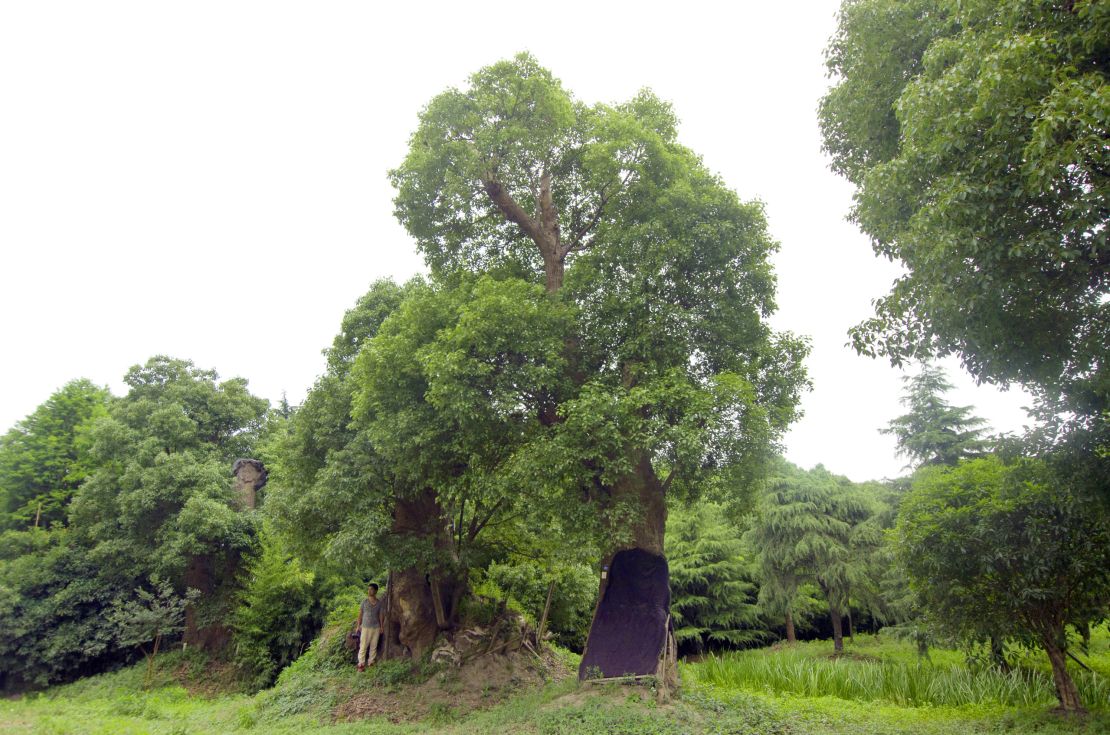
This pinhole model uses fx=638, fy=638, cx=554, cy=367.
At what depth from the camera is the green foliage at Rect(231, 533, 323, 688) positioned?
15.9 metres

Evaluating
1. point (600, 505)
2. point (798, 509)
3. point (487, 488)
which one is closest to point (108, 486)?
point (487, 488)

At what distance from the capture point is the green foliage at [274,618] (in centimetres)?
1586

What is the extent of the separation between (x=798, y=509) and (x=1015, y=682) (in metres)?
9.57

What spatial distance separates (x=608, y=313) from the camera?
9.43m

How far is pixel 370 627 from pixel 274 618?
225 inches

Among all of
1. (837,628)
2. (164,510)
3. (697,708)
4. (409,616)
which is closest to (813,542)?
(837,628)

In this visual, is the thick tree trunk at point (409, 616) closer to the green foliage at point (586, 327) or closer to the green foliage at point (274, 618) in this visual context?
the green foliage at point (586, 327)

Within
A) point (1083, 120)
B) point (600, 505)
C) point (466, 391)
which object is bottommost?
point (600, 505)

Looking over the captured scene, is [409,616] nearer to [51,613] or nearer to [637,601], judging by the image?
[637,601]

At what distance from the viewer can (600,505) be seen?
8.85m

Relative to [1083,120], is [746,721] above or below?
below

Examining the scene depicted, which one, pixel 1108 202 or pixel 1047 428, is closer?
pixel 1108 202

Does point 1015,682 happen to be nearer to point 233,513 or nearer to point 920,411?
point 920,411

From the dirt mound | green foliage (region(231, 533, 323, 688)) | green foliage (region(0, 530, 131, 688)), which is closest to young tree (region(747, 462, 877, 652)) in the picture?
the dirt mound
